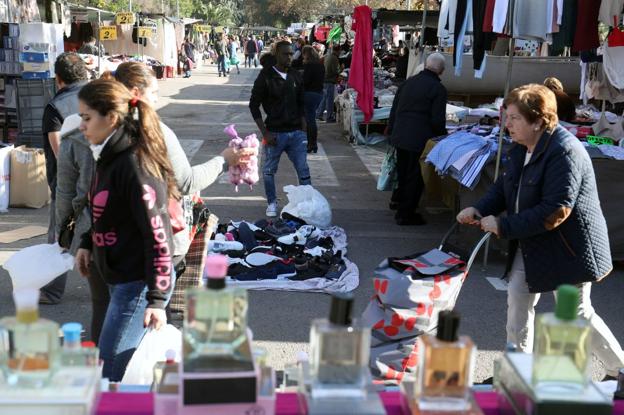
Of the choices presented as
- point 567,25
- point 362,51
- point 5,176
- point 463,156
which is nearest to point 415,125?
point 463,156

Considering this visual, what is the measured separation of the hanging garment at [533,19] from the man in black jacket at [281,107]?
252 centimetres

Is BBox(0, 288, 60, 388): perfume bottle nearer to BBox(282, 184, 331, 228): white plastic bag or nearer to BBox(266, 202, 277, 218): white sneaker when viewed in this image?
BBox(282, 184, 331, 228): white plastic bag

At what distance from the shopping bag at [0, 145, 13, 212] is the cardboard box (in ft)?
0.15

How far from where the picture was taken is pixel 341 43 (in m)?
21.5

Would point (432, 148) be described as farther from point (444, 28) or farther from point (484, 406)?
point (484, 406)

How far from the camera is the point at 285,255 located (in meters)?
6.89

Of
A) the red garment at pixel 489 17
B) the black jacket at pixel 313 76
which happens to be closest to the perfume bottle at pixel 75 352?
the red garment at pixel 489 17

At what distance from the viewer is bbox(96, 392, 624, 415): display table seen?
6.03 feet

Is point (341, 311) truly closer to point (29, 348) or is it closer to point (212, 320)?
point (212, 320)

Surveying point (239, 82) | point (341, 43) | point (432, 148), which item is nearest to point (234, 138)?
point (432, 148)

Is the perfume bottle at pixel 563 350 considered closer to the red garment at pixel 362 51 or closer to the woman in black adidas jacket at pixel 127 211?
the woman in black adidas jacket at pixel 127 211

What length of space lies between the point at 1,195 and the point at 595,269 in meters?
6.80

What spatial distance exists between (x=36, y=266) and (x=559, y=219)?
2.78 m

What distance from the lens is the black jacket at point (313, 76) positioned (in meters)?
13.1
